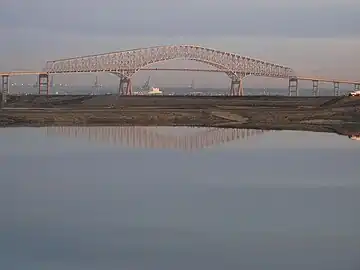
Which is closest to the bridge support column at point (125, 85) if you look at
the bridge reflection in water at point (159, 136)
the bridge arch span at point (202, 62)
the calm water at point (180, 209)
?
the bridge arch span at point (202, 62)

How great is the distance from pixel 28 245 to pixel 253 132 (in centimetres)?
2216

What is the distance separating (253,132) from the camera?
1191 inches

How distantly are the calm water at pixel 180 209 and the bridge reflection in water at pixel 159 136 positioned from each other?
273cm

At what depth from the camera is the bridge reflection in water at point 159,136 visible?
24.0m

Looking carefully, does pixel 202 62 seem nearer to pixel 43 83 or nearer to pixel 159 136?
pixel 43 83

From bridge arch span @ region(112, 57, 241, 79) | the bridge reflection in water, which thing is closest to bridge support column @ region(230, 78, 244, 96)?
bridge arch span @ region(112, 57, 241, 79)

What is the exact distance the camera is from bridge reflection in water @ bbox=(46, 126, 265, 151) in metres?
24.0

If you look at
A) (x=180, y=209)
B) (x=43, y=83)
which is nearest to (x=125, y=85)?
(x=43, y=83)

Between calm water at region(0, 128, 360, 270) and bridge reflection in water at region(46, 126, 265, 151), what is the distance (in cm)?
273

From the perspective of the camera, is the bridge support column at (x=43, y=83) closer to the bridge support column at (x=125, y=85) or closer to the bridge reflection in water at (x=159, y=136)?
the bridge support column at (x=125, y=85)

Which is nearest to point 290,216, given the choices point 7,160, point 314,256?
point 314,256

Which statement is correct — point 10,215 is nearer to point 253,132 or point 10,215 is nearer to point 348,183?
point 348,183

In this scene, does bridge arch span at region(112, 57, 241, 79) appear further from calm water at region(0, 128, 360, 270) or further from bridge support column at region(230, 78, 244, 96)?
calm water at region(0, 128, 360, 270)

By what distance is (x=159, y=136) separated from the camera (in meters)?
28.0
